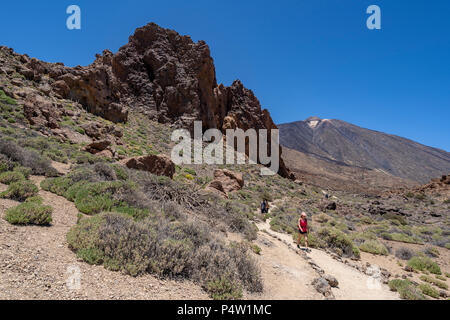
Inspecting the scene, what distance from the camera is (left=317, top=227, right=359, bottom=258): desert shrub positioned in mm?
8523

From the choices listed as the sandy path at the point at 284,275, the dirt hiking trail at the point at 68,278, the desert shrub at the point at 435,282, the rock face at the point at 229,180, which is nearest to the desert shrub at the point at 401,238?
the desert shrub at the point at 435,282

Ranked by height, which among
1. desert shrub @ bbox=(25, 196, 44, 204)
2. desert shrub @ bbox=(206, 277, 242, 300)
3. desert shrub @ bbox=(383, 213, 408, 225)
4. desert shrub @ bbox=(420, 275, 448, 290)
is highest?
desert shrub @ bbox=(25, 196, 44, 204)

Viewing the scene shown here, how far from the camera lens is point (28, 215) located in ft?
13.1

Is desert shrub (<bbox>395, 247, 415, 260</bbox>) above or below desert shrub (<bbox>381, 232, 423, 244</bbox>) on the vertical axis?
above

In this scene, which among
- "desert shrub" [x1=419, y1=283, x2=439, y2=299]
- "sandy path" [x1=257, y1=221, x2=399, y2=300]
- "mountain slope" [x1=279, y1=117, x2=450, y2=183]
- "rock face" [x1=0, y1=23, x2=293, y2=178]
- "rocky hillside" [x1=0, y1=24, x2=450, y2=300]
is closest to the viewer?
"rocky hillside" [x1=0, y1=24, x2=450, y2=300]

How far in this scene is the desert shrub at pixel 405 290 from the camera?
5.04 metres

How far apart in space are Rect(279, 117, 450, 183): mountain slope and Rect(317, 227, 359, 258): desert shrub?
122766mm

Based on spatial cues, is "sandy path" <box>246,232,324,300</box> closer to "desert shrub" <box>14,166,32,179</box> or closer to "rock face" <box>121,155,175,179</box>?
"desert shrub" <box>14,166,32,179</box>

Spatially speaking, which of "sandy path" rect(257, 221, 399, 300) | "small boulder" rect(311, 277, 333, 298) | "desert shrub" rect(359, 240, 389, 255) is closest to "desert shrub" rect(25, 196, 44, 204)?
"sandy path" rect(257, 221, 399, 300)

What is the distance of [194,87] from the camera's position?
104 feet

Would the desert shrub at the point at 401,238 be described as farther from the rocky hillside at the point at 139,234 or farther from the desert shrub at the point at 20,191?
the desert shrub at the point at 20,191

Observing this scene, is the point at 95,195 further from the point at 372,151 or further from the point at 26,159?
the point at 372,151

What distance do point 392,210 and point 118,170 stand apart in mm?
24060
